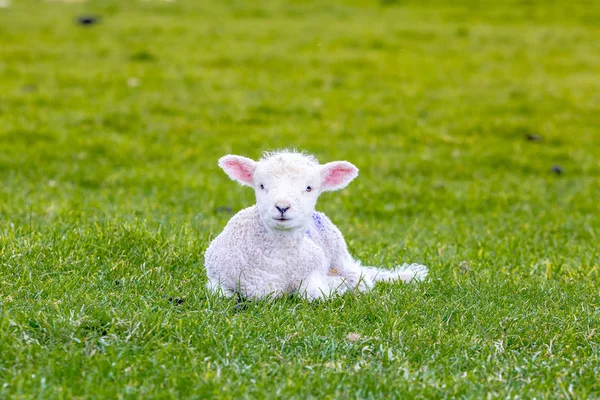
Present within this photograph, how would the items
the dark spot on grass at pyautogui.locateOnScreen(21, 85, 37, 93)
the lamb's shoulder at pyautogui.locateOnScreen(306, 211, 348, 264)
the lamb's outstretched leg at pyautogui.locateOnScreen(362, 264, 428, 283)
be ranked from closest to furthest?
the lamb's shoulder at pyautogui.locateOnScreen(306, 211, 348, 264) → the lamb's outstretched leg at pyautogui.locateOnScreen(362, 264, 428, 283) → the dark spot on grass at pyautogui.locateOnScreen(21, 85, 37, 93)

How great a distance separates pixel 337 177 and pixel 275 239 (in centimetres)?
63

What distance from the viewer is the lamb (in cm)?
539

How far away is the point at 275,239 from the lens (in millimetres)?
5551

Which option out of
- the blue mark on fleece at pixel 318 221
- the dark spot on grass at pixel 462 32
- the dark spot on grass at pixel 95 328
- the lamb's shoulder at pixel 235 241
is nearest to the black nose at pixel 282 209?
the lamb's shoulder at pixel 235 241

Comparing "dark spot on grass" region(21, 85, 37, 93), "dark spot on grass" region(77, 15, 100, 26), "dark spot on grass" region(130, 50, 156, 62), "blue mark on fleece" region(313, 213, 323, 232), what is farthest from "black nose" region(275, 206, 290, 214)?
"dark spot on grass" region(77, 15, 100, 26)

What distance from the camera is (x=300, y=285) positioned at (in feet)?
18.2

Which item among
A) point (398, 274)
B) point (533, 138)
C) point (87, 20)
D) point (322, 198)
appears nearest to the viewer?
point (398, 274)

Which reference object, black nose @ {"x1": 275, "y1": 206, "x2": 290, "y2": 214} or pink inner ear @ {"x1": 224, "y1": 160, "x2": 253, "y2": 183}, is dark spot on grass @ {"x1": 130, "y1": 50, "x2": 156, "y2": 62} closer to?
pink inner ear @ {"x1": 224, "y1": 160, "x2": 253, "y2": 183}

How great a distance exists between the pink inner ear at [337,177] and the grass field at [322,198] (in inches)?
31.7

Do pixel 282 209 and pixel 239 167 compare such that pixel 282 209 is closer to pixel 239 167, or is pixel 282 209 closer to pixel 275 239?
pixel 275 239

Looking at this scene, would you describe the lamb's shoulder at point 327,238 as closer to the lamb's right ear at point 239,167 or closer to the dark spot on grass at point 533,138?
the lamb's right ear at point 239,167

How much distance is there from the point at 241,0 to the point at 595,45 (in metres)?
10.3

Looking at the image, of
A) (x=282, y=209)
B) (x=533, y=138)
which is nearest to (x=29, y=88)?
(x=533, y=138)

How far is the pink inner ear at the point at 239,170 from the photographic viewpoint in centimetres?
563
